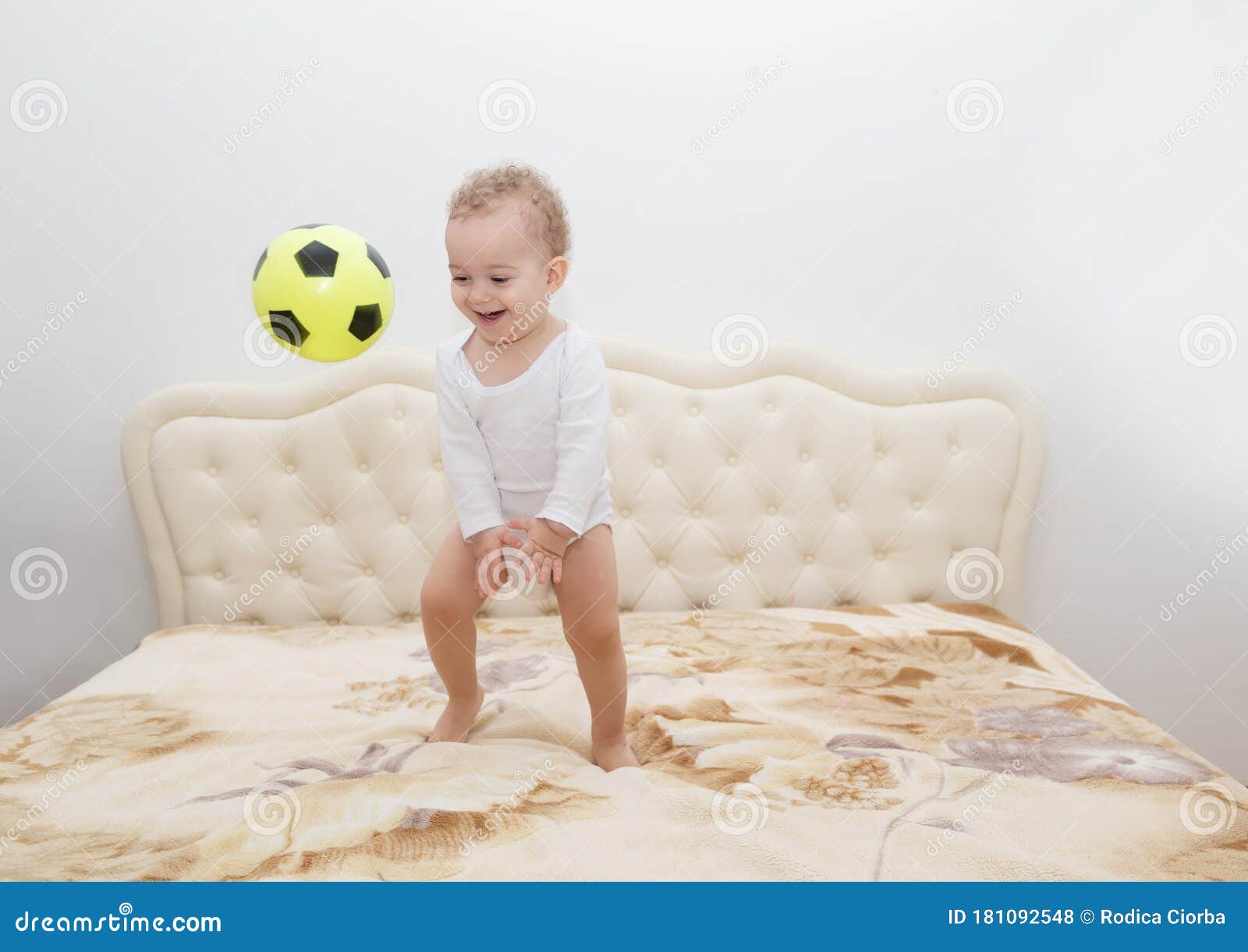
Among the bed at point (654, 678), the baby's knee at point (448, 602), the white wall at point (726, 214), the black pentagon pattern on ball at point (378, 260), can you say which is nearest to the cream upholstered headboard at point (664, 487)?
the bed at point (654, 678)

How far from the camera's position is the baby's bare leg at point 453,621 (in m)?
1.62

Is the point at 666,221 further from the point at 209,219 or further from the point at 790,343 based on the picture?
the point at 209,219

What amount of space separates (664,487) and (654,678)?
598 mm

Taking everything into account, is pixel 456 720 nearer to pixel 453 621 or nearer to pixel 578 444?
pixel 453 621

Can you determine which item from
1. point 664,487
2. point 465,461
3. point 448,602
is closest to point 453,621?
point 448,602

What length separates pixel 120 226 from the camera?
239cm

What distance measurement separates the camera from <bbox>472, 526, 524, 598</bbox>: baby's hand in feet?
5.14

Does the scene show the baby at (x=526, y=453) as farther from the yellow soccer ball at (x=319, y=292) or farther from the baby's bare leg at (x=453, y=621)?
the yellow soccer ball at (x=319, y=292)

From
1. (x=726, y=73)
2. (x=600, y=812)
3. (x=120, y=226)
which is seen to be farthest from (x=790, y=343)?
(x=120, y=226)

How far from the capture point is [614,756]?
1617 millimetres

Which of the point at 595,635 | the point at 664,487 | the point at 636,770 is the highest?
the point at 664,487

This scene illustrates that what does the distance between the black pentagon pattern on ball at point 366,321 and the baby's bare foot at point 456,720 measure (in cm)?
67

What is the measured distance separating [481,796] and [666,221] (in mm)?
1590

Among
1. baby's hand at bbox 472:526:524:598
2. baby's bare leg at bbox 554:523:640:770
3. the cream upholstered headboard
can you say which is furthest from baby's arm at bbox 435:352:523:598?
the cream upholstered headboard
